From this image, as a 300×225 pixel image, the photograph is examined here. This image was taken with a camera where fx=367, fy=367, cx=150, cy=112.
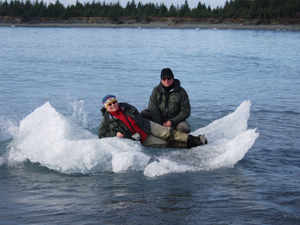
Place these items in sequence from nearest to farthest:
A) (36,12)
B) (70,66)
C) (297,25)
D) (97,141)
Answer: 1. (97,141)
2. (70,66)
3. (297,25)
4. (36,12)

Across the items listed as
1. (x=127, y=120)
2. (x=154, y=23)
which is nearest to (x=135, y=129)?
(x=127, y=120)

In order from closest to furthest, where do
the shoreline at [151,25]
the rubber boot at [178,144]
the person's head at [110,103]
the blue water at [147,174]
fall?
1. the blue water at [147,174]
2. the person's head at [110,103]
3. the rubber boot at [178,144]
4. the shoreline at [151,25]

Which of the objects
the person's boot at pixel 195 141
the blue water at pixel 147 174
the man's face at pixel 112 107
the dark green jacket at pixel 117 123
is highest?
the man's face at pixel 112 107

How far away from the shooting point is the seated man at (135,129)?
707 centimetres

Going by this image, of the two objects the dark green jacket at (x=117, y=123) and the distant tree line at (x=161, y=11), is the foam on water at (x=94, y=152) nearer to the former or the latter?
the dark green jacket at (x=117, y=123)

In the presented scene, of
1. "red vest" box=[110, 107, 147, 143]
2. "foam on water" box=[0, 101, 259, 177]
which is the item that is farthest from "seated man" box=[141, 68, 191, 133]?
"red vest" box=[110, 107, 147, 143]

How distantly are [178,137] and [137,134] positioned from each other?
3.05 feet

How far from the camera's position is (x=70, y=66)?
81.0ft

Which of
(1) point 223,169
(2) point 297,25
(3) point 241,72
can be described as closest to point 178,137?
(1) point 223,169

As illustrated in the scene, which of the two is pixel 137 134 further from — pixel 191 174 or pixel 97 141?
pixel 191 174

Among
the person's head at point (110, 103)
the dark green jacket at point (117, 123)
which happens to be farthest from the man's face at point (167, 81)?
the person's head at point (110, 103)

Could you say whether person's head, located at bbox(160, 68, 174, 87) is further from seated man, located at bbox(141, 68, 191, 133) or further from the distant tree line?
the distant tree line

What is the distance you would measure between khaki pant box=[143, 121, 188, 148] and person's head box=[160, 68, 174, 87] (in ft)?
2.95

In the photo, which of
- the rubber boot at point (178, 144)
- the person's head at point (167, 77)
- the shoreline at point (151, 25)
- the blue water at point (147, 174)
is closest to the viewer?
the blue water at point (147, 174)
